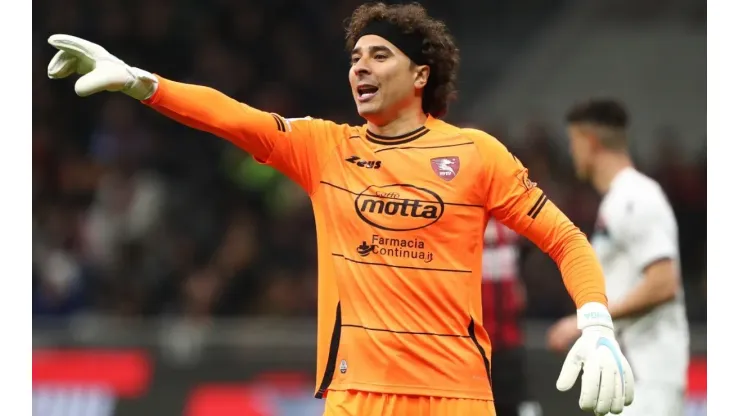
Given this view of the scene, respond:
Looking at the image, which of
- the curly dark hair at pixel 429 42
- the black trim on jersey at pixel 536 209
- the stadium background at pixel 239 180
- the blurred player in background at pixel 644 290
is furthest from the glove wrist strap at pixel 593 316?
the stadium background at pixel 239 180

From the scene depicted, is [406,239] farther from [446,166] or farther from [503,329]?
[503,329]

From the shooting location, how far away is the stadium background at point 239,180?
11.4m

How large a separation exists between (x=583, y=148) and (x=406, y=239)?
2.82 metres

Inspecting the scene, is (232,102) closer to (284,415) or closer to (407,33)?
(407,33)

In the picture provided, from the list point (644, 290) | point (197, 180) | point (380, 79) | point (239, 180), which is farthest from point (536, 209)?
point (197, 180)

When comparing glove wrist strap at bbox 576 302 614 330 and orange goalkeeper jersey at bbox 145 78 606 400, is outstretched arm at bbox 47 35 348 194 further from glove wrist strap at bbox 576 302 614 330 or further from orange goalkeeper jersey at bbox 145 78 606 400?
glove wrist strap at bbox 576 302 614 330

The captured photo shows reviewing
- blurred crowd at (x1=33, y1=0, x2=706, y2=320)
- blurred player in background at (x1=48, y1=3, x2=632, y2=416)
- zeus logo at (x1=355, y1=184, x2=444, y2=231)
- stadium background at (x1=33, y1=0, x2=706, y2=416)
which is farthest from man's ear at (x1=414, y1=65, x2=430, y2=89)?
blurred crowd at (x1=33, y1=0, x2=706, y2=320)

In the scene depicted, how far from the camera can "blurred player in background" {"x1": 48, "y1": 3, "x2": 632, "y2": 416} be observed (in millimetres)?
5348

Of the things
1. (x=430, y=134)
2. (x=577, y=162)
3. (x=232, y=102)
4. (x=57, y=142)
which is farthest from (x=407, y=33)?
(x=57, y=142)

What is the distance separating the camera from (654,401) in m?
7.38

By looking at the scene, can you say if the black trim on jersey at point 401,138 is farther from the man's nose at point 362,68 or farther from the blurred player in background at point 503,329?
the blurred player in background at point 503,329

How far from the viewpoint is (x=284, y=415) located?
11.0 meters

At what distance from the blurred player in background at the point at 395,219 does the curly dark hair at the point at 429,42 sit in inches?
0.6

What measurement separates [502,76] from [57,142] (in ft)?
17.7
